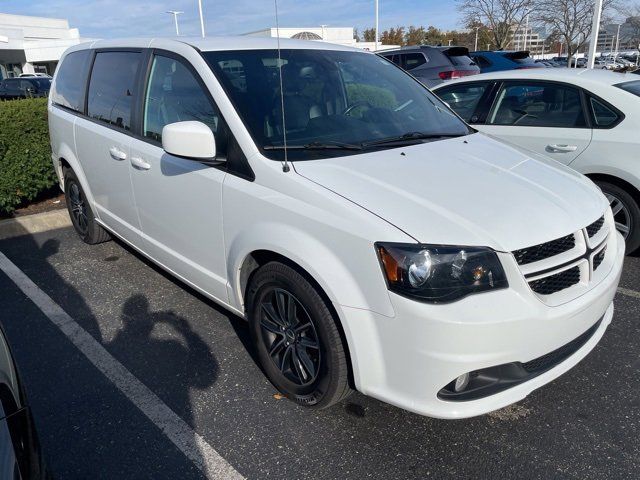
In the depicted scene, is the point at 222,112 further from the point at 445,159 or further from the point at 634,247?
the point at 634,247

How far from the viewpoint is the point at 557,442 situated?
246 cm

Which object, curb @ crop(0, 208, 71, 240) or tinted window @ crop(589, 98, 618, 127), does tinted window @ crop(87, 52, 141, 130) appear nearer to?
curb @ crop(0, 208, 71, 240)

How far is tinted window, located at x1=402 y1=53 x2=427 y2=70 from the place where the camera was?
1137cm

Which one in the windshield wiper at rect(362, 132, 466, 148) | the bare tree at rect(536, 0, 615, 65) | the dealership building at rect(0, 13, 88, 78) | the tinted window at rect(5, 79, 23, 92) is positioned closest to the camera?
the windshield wiper at rect(362, 132, 466, 148)

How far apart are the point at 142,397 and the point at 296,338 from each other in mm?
965

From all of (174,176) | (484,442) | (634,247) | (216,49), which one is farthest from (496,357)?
(634,247)

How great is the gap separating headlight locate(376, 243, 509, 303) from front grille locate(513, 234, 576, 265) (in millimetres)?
143

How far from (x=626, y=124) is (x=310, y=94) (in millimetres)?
2880

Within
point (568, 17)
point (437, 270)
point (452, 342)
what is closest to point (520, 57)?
point (437, 270)

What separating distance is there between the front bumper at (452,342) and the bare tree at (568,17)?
29.9m

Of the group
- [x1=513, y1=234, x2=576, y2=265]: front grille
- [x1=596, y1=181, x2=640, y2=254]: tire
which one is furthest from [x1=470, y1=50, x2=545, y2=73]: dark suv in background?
[x1=513, y1=234, x2=576, y2=265]: front grille

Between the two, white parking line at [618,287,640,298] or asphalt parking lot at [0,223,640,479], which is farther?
white parking line at [618,287,640,298]

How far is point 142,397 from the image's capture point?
9.41ft

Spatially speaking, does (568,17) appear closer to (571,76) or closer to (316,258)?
(571,76)
